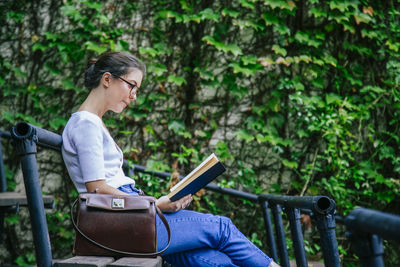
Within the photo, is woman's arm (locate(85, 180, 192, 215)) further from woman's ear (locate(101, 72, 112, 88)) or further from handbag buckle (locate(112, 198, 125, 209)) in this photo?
woman's ear (locate(101, 72, 112, 88))

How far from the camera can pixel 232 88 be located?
11.0 feet

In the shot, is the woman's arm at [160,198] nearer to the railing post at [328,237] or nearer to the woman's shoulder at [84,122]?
the woman's shoulder at [84,122]

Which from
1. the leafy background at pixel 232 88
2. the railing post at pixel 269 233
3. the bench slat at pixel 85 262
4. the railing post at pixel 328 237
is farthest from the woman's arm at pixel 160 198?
the leafy background at pixel 232 88

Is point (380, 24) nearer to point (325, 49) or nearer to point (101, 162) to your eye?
point (325, 49)

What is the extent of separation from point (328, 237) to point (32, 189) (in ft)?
3.00

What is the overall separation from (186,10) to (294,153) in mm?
1590

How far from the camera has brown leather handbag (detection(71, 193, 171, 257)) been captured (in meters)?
1.23

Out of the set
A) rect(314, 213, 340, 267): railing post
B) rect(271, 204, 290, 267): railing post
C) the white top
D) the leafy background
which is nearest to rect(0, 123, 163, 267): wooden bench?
the white top

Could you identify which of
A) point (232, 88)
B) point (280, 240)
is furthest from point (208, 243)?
point (232, 88)

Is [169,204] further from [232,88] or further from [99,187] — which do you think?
[232,88]

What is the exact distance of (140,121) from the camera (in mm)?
3445

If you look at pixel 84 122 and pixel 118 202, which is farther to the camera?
pixel 84 122

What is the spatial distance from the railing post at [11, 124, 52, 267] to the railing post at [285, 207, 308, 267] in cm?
95

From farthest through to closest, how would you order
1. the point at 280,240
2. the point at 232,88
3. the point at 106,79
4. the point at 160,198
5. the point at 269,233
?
the point at 232,88 < the point at 269,233 < the point at 280,240 < the point at 106,79 < the point at 160,198
